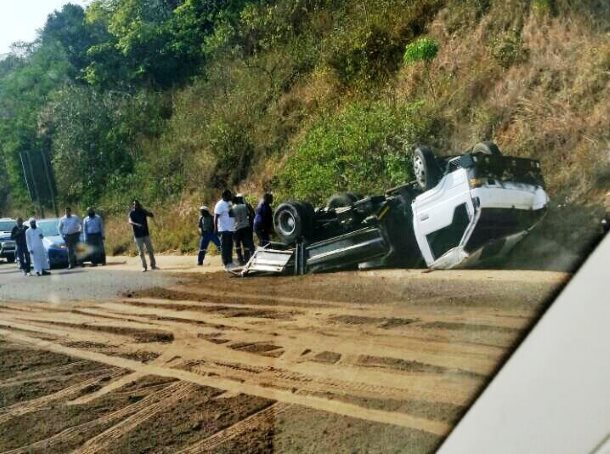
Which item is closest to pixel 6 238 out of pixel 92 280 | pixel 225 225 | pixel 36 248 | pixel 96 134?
pixel 36 248

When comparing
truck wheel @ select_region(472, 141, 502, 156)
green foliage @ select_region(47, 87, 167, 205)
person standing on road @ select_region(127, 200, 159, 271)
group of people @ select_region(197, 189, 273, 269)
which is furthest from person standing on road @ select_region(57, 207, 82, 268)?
truck wheel @ select_region(472, 141, 502, 156)

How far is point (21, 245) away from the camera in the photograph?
5.10m

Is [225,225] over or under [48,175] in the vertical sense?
under

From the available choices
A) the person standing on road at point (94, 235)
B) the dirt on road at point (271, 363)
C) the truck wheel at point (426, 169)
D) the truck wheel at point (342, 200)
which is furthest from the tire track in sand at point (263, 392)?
the truck wheel at point (426, 169)

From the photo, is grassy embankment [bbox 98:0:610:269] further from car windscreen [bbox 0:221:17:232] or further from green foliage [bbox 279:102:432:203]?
car windscreen [bbox 0:221:17:232]

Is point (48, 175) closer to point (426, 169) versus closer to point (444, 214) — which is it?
point (426, 169)

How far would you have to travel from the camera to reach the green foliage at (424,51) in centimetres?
409

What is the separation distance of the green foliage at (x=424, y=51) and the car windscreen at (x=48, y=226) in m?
2.69

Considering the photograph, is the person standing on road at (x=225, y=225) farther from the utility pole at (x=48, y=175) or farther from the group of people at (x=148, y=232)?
the utility pole at (x=48, y=175)

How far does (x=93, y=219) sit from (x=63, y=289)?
1.82ft

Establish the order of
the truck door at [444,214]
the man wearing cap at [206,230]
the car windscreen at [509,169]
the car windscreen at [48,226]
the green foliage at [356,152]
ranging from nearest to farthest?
the car windscreen at [509,169], the truck door at [444,214], the green foliage at [356,152], the man wearing cap at [206,230], the car windscreen at [48,226]

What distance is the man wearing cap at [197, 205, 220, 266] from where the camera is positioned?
473cm

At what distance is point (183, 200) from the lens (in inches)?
202

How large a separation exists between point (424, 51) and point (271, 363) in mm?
2068
